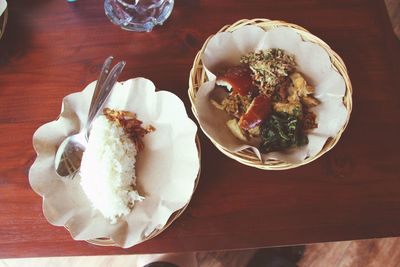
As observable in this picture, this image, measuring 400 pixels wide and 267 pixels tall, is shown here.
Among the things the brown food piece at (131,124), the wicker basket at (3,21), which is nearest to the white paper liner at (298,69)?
the brown food piece at (131,124)

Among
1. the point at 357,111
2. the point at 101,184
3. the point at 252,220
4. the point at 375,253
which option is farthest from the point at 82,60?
the point at 375,253

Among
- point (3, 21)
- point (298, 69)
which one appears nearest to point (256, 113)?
point (298, 69)

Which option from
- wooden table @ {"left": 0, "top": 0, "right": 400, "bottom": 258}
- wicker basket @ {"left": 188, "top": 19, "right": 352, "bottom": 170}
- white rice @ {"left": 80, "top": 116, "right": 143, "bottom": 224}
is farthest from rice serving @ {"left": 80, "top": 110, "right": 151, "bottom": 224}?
wicker basket @ {"left": 188, "top": 19, "right": 352, "bottom": 170}

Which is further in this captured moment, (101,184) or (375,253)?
(375,253)

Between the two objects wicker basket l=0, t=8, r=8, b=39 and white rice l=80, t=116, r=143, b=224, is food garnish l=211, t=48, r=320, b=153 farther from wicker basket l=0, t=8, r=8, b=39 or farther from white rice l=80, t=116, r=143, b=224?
wicker basket l=0, t=8, r=8, b=39

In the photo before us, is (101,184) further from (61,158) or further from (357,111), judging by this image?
(357,111)

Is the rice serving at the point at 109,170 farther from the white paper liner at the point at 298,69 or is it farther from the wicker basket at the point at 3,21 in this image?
the wicker basket at the point at 3,21

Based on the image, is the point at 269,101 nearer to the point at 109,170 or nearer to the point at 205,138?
the point at 205,138
